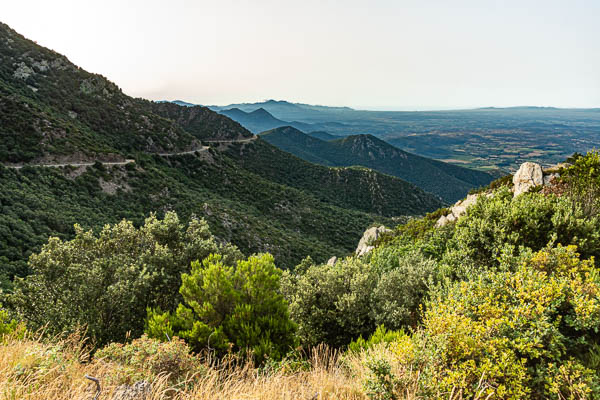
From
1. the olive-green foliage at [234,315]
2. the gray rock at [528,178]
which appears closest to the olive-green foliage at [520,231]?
the olive-green foliage at [234,315]

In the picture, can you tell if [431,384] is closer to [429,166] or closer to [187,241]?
[187,241]

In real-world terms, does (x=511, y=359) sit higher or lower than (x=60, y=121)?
lower

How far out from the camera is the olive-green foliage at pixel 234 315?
7.19 m

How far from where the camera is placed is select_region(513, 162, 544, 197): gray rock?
2048 centimetres

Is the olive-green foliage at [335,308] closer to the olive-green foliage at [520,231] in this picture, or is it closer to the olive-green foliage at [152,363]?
the olive-green foliage at [520,231]

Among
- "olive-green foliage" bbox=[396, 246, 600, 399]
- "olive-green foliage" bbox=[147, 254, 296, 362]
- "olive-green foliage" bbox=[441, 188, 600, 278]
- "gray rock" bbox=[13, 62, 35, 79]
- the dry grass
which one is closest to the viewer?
Answer: the dry grass

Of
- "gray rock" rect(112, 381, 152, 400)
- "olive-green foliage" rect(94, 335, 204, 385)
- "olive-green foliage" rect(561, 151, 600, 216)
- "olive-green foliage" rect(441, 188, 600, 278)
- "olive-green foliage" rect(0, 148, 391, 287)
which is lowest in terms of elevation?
"olive-green foliage" rect(0, 148, 391, 287)

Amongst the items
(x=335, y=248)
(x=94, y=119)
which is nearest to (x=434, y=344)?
(x=335, y=248)

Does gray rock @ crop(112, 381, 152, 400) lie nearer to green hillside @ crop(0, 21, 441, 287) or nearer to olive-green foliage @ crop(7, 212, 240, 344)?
olive-green foliage @ crop(7, 212, 240, 344)

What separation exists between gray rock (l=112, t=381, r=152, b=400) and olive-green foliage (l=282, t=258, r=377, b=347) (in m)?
6.16

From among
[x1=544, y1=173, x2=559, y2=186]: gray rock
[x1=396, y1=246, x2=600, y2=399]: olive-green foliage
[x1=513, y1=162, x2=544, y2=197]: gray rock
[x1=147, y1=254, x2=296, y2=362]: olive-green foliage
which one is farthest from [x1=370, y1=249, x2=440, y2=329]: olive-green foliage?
[x1=544, y1=173, x2=559, y2=186]: gray rock

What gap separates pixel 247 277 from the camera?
28.1 feet

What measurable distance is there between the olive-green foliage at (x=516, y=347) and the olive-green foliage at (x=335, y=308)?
502 cm

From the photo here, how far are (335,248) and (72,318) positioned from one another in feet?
148
